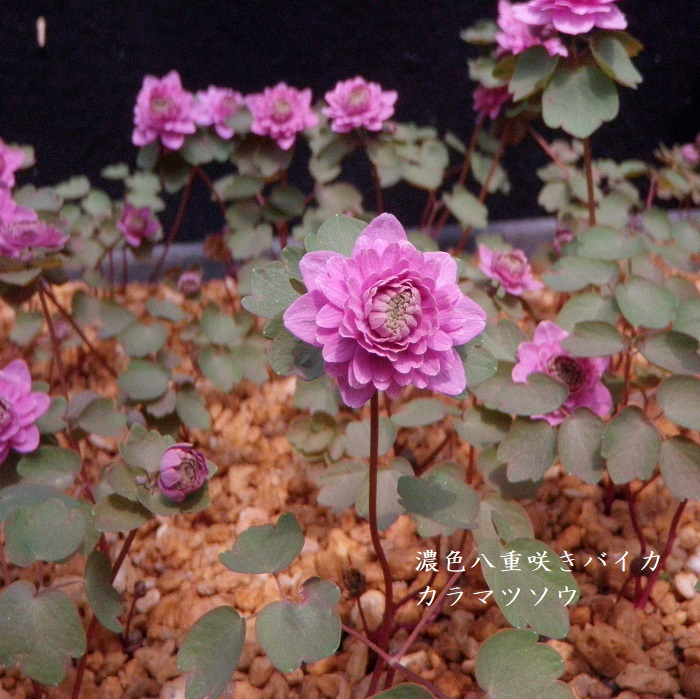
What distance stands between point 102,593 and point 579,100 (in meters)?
0.88

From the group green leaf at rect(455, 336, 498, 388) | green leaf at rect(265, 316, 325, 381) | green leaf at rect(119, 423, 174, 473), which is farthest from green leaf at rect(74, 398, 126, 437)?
green leaf at rect(455, 336, 498, 388)

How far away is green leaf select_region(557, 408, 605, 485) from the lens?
0.83 metres

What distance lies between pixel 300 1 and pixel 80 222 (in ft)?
2.44

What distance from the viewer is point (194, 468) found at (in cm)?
72

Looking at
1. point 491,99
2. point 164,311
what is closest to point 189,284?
point 164,311

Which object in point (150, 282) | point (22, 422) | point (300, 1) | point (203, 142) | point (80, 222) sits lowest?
point (150, 282)

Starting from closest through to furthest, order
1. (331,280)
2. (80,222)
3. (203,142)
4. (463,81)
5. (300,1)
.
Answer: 1. (331,280)
2. (203,142)
3. (80,222)
4. (300,1)
5. (463,81)

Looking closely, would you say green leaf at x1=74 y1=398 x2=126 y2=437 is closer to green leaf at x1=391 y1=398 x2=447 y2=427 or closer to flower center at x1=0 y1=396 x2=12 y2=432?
flower center at x1=0 y1=396 x2=12 y2=432

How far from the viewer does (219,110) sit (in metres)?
1.29

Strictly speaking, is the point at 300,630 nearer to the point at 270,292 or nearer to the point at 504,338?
the point at 270,292

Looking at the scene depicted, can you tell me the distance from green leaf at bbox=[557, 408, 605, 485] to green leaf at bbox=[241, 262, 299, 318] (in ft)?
1.35

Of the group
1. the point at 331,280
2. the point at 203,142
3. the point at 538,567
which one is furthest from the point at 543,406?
the point at 203,142

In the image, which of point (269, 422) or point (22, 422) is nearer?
point (22, 422)

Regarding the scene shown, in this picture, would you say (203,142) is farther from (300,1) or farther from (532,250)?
(532,250)
